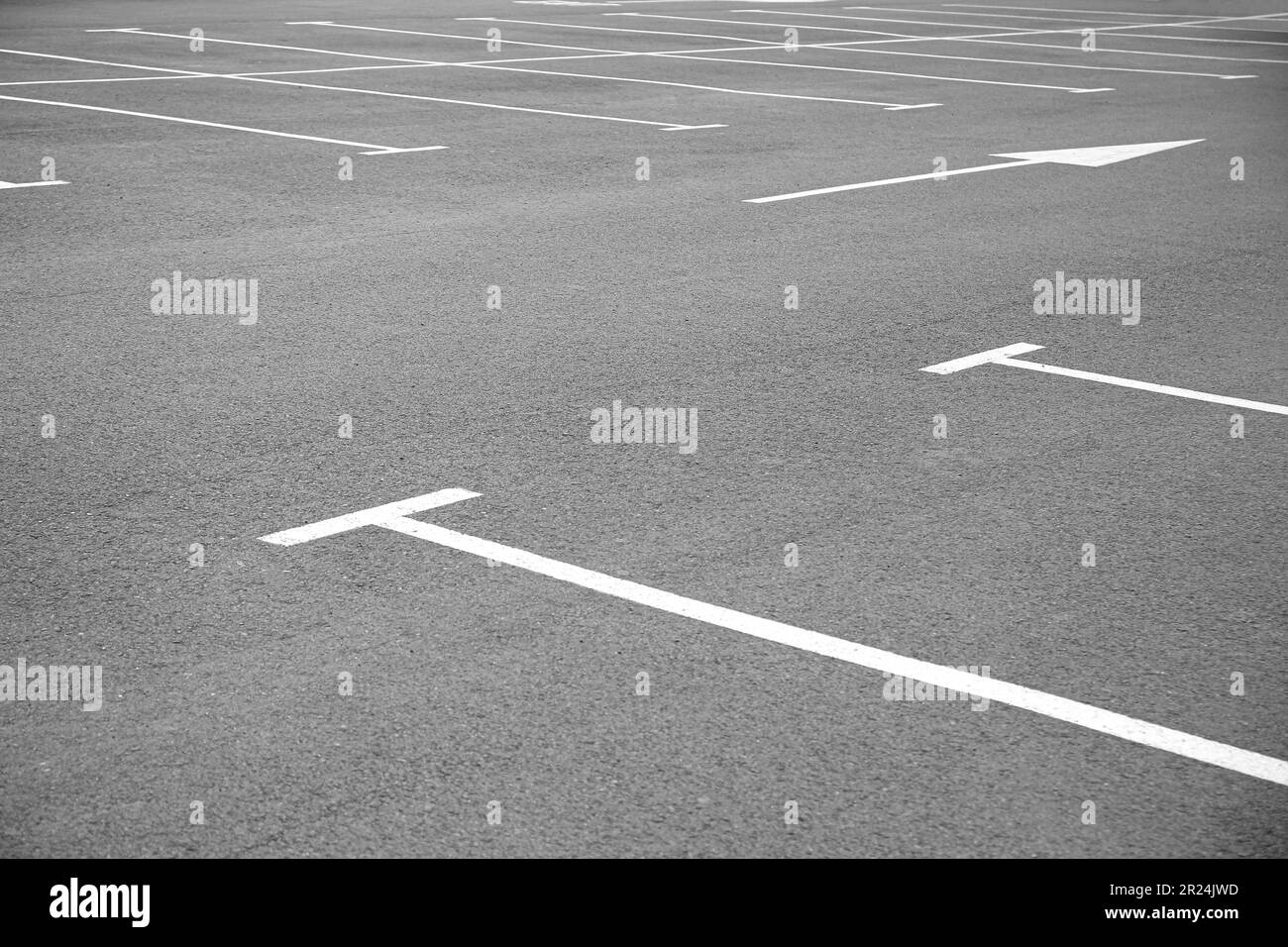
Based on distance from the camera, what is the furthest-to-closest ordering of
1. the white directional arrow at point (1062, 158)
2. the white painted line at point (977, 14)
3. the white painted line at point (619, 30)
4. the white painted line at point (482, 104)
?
1. the white painted line at point (977, 14)
2. the white painted line at point (619, 30)
3. the white painted line at point (482, 104)
4. the white directional arrow at point (1062, 158)

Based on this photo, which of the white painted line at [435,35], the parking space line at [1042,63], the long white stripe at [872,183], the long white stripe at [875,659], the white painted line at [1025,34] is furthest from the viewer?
the white painted line at [1025,34]

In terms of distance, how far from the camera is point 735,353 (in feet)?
25.4

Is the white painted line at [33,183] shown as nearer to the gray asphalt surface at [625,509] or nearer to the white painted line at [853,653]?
the gray asphalt surface at [625,509]

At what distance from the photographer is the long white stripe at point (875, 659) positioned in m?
4.09

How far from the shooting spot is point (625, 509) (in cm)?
568

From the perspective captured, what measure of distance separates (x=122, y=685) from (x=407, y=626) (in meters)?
0.87

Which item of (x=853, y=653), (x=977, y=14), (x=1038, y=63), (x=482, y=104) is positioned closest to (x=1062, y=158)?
(x=482, y=104)

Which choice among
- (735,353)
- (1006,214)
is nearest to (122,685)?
(735,353)

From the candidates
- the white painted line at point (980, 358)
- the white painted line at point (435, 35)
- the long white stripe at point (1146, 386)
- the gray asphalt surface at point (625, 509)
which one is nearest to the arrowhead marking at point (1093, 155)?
the gray asphalt surface at point (625, 509)

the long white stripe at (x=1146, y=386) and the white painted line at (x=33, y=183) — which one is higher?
the white painted line at (x=33, y=183)

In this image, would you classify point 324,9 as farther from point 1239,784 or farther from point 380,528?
point 1239,784

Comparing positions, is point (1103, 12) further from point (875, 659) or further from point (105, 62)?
point (875, 659)

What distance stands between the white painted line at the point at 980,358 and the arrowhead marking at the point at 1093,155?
646 cm

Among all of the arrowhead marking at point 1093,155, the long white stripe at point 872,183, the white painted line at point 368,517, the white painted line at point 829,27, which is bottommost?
the white painted line at point 368,517
